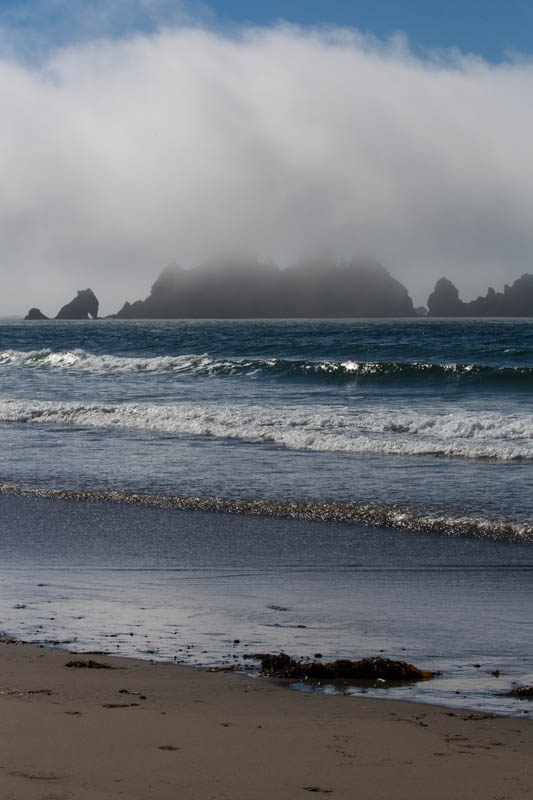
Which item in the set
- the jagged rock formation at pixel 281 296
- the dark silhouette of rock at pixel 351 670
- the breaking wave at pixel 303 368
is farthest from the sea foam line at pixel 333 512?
the jagged rock formation at pixel 281 296

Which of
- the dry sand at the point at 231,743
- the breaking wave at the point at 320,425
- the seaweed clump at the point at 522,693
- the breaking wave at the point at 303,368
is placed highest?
A: the breaking wave at the point at 303,368

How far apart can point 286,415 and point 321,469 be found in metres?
5.58

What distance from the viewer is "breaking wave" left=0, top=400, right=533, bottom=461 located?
12680 mm

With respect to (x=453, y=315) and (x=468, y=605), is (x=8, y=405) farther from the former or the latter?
(x=453, y=315)

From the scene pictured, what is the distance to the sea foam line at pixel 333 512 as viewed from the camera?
784 centimetres

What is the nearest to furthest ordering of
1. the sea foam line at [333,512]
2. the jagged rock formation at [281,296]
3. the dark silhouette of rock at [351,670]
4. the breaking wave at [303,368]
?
the dark silhouette of rock at [351,670]
the sea foam line at [333,512]
the breaking wave at [303,368]
the jagged rock formation at [281,296]

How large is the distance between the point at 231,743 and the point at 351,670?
1.09m

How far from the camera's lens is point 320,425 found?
50.3ft

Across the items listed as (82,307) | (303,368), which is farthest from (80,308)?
(303,368)

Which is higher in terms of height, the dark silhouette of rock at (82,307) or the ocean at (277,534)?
the dark silhouette of rock at (82,307)

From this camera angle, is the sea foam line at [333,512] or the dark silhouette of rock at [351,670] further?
the sea foam line at [333,512]

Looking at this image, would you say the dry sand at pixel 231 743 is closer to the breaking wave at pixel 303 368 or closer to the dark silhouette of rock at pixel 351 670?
the dark silhouette of rock at pixel 351 670

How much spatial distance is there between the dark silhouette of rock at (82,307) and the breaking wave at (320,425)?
156295 millimetres

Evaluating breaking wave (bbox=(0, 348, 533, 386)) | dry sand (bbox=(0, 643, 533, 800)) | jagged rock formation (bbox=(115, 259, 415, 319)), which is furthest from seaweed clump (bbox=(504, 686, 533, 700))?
jagged rock formation (bbox=(115, 259, 415, 319))
